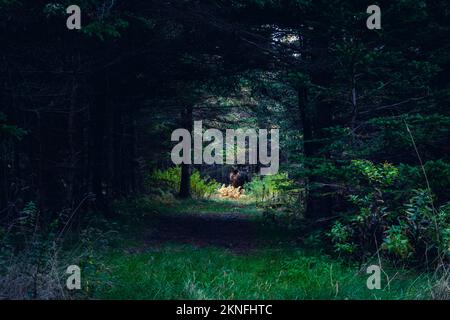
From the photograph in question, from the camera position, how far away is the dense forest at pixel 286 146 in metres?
6.34

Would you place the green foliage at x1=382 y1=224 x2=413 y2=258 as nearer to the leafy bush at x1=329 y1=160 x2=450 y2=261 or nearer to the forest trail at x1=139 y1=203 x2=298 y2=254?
the leafy bush at x1=329 y1=160 x2=450 y2=261

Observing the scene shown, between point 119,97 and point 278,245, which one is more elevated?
point 119,97

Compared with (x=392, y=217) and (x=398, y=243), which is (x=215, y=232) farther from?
(x=398, y=243)

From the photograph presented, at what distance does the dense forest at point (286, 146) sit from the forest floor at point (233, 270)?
39 millimetres

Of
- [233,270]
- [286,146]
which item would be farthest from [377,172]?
[286,146]

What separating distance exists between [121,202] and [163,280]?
12383mm

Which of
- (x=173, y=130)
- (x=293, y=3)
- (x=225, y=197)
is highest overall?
(x=293, y=3)

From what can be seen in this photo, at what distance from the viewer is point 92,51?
1025 centimetres

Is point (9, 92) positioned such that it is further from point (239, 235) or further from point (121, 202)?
point (121, 202)

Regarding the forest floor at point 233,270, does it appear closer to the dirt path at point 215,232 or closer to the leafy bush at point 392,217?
the dirt path at point 215,232

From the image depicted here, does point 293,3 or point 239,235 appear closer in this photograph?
point 293,3

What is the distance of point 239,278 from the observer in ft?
21.7

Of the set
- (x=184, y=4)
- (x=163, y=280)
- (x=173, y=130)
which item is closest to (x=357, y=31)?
(x=184, y=4)

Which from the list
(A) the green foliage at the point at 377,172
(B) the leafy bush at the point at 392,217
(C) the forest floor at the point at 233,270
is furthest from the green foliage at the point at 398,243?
(A) the green foliage at the point at 377,172
